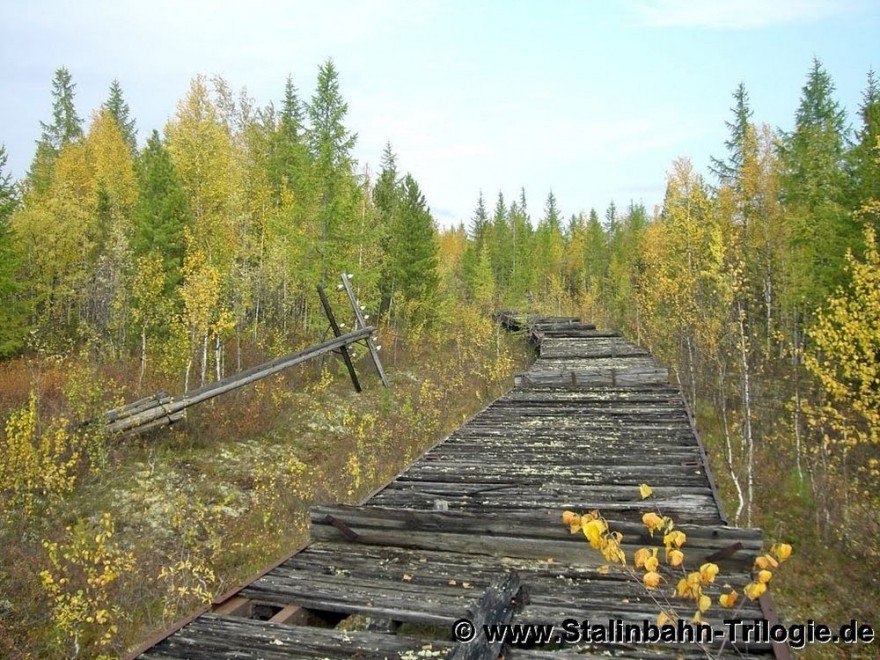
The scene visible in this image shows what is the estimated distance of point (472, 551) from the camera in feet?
16.0

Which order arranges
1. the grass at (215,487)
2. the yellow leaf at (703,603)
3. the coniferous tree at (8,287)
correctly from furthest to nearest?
the coniferous tree at (8,287) < the grass at (215,487) < the yellow leaf at (703,603)

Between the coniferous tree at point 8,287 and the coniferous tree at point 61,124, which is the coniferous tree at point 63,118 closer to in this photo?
the coniferous tree at point 61,124

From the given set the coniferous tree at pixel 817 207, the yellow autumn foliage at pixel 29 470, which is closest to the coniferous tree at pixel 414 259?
the coniferous tree at pixel 817 207

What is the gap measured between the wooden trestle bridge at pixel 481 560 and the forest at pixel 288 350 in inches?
134

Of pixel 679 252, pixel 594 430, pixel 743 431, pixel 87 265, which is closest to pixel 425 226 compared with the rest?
pixel 679 252

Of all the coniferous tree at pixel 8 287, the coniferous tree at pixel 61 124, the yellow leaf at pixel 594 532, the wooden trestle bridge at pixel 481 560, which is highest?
the coniferous tree at pixel 61 124

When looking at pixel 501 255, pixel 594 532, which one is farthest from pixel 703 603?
pixel 501 255

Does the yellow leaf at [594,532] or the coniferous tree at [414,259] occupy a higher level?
the coniferous tree at [414,259]

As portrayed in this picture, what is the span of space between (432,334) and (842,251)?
59.2 feet

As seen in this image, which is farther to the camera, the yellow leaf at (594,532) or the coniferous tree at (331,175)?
the coniferous tree at (331,175)

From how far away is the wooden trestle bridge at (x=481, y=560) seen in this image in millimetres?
3293

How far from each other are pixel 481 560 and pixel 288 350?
18664mm

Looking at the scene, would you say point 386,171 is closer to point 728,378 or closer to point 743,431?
point 728,378

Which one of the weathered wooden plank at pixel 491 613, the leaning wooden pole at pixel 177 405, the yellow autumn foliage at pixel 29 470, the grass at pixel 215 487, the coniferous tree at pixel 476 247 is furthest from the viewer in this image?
the coniferous tree at pixel 476 247
